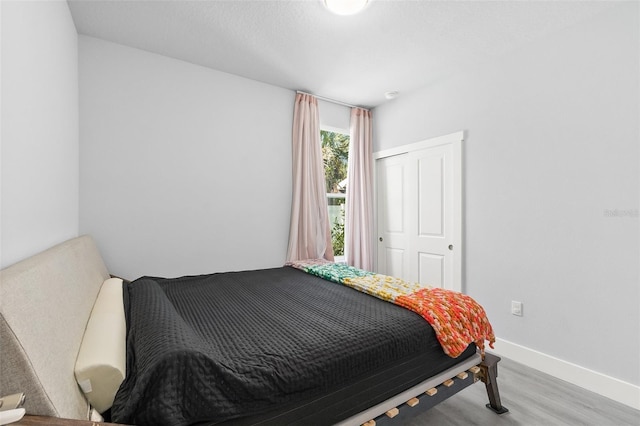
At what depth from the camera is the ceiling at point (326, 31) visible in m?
2.04

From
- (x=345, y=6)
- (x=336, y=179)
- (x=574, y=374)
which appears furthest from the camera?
(x=336, y=179)

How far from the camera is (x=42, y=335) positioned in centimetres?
80

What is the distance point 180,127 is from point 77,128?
2.51 ft

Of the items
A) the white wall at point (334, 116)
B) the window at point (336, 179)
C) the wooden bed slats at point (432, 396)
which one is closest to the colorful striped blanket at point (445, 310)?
the wooden bed slats at point (432, 396)

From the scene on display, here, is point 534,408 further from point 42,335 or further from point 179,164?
point 179,164

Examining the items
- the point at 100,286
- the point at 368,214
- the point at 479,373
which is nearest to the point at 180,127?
the point at 100,286

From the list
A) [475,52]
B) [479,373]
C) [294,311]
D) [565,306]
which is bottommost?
[479,373]

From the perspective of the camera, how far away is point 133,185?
8.38 feet

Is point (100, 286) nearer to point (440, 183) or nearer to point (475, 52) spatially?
point (440, 183)

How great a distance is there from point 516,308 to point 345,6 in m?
2.77

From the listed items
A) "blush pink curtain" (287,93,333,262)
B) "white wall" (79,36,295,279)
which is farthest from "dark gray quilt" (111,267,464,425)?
"blush pink curtain" (287,93,333,262)

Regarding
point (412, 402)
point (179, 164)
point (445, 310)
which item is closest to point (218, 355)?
point (412, 402)

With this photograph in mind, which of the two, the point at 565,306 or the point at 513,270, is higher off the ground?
the point at 513,270

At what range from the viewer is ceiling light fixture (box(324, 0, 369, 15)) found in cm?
193
